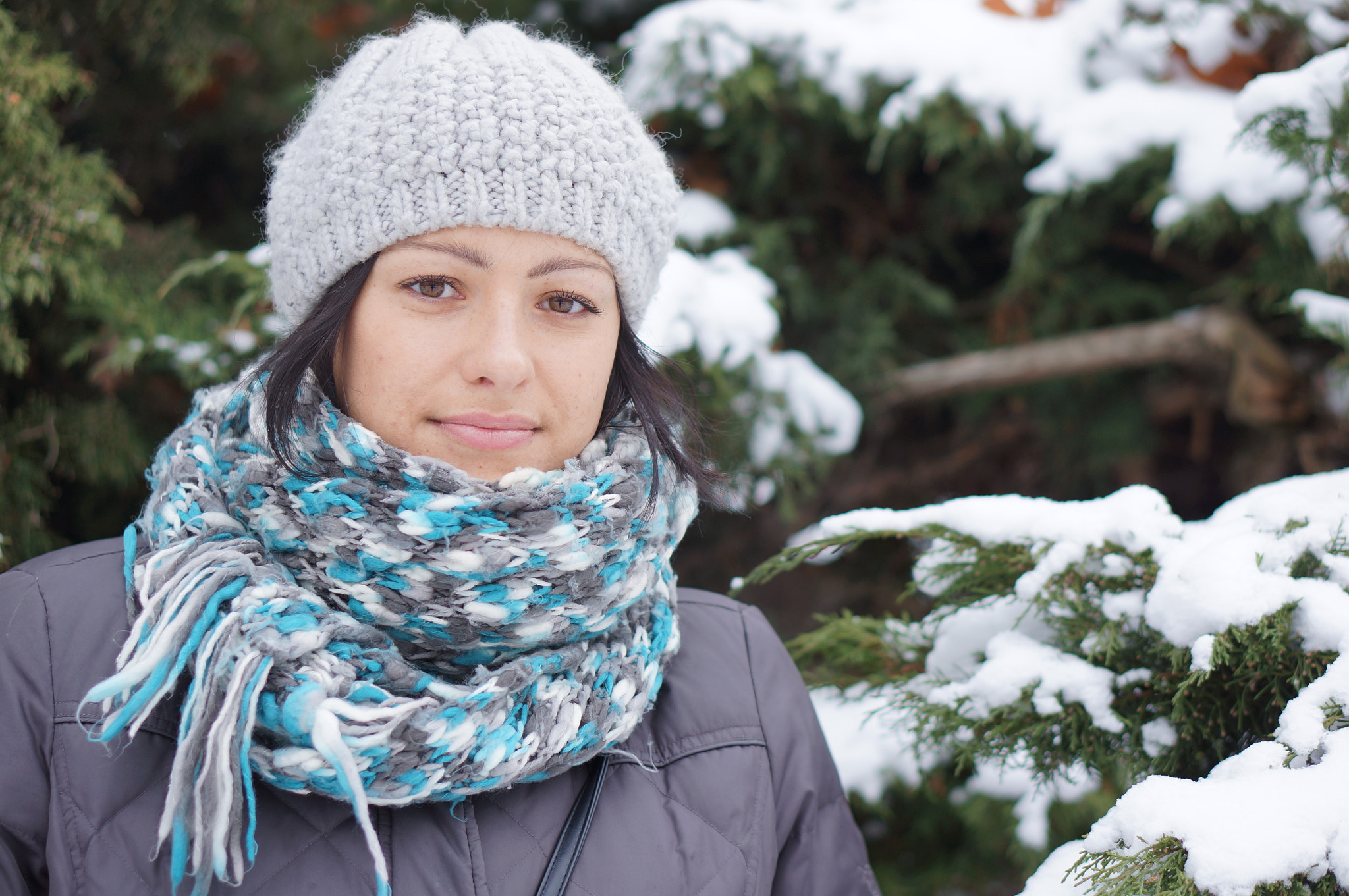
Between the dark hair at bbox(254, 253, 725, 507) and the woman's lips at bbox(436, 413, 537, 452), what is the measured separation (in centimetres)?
21

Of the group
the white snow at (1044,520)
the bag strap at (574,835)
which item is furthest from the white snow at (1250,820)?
the bag strap at (574,835)

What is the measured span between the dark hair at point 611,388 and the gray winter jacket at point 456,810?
29cm

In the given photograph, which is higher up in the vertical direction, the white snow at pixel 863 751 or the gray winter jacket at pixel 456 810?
the gray winter jacket at pixel 456 810

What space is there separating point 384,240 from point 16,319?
119cm

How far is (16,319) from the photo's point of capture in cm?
191

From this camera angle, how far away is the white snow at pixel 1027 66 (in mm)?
2117

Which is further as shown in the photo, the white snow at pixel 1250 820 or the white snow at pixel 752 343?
the white snow at pixel 752 343

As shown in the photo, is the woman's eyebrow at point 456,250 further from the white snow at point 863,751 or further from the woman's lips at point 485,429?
the white snow at point 863,751

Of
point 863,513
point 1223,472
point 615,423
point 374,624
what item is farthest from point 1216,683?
point 1223,472

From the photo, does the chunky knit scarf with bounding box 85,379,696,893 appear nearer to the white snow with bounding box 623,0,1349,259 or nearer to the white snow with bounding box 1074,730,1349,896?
the white snow with bounding box 1074,730,1349,896

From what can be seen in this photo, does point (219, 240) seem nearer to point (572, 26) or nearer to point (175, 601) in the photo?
point (572, 26)

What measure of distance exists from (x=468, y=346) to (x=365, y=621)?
406 mm

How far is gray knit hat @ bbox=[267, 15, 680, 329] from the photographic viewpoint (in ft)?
4.02

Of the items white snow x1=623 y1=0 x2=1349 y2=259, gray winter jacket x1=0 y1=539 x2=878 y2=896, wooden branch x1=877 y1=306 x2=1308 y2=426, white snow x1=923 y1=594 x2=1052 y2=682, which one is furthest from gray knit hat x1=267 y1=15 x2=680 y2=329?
wooden branch x1=877 y1=306 x2=1308 y2=426
